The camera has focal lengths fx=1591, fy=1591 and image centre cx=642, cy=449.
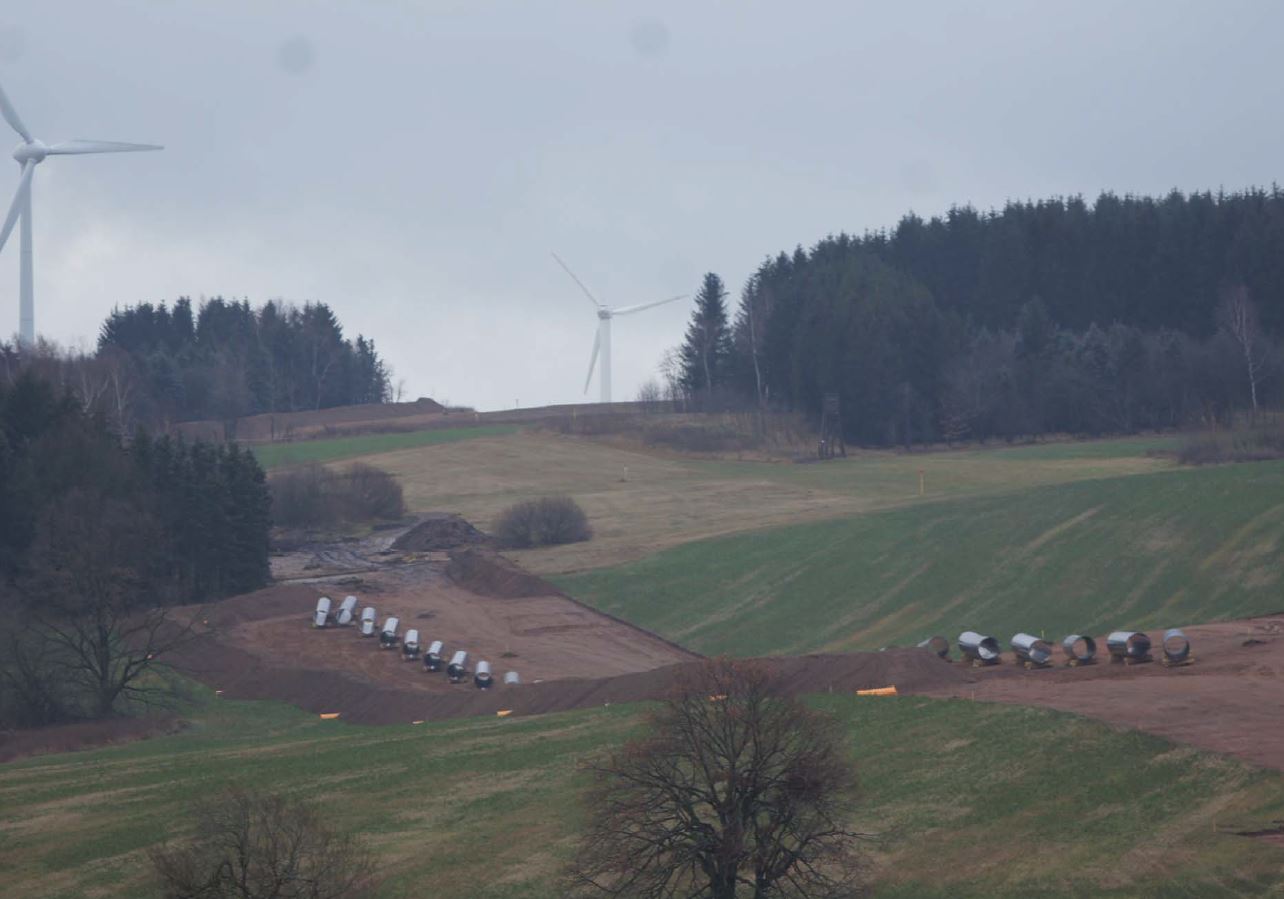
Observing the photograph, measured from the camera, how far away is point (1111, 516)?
70.3 metres

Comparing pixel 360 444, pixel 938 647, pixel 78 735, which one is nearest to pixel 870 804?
pixel 938 647

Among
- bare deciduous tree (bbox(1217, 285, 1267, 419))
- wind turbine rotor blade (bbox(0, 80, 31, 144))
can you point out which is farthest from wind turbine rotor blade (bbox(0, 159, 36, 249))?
bare deciduous tree (bbox(1217, 285, 1267, 419))

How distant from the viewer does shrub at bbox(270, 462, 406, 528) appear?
91062 millimetres

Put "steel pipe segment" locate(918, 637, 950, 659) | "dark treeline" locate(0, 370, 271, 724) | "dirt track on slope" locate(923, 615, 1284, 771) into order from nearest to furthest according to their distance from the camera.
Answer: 1. "dirt track on slope" locate(923, 615, 1284, 771)
2. "steel pipe segment" locate(918, 637, 950, 659)
3. "dark treeline" locate(0, 370, 271, 724)

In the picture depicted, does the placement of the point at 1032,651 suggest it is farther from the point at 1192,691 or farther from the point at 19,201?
the point at 19,201

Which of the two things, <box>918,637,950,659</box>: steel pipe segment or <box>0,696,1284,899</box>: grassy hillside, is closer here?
<box>0,696,1284,899</box>: grassy hillside

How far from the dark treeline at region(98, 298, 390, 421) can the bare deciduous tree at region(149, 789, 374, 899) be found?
403ft

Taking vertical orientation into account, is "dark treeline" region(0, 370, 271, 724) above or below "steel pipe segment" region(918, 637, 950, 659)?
above

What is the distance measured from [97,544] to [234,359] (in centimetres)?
11742

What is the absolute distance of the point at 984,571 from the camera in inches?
2640

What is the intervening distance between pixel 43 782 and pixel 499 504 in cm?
5818

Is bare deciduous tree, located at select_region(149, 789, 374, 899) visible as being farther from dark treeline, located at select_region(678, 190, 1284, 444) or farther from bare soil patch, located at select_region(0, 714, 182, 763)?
dark treeline, located at select_region(678, 190, 1284, 444)

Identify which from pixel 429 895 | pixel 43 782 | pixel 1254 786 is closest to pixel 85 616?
pixel 43 782

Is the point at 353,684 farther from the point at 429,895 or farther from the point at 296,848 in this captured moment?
the point at 296,848
